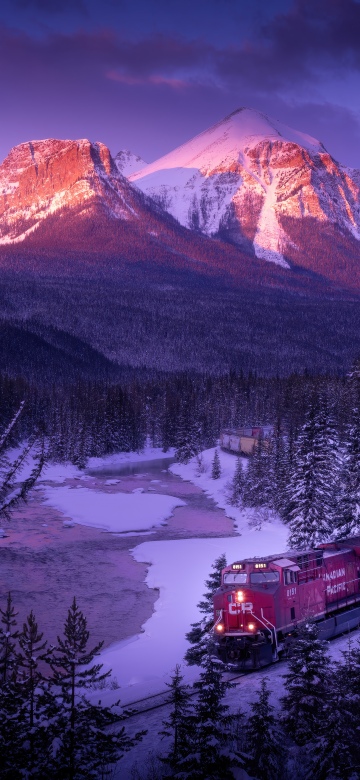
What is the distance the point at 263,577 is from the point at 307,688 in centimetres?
984

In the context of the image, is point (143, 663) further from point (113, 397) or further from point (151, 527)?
point (113, 397)

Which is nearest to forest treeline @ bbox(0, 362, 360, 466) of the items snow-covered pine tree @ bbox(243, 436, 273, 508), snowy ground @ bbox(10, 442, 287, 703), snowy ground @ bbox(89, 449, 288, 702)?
snowy ground @ bbox(10, 442, 287, 703)

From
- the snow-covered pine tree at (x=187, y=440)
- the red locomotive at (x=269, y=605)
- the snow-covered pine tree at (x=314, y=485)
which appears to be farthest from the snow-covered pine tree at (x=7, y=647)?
the snow-covered pine tree at (x=187, y=440)

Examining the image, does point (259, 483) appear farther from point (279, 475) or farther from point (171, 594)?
point (171, 594)

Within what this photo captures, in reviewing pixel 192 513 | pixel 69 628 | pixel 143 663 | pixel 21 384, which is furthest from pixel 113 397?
pixel 69 628

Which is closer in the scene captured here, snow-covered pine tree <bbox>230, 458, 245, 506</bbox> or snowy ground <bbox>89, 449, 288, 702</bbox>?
snowy ground <bbox>89, 449, 288, 702</bbox>

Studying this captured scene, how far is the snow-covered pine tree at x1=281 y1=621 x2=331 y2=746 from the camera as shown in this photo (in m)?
19.6

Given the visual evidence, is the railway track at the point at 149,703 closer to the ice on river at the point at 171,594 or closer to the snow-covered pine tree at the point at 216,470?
the ice on river at the point at 171,594

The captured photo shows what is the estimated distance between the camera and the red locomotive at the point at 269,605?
28.3 metres

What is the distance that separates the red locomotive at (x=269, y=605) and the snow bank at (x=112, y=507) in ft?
128

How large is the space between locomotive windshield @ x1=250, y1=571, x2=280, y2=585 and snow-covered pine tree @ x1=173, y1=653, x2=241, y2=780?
→ 9.16m

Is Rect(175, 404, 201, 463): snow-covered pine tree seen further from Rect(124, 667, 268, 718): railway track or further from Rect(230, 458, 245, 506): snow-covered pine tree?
Rect(124, 667, 268, 718): railway track

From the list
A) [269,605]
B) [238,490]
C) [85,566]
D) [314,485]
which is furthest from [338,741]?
[238,490]

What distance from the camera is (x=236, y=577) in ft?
98.1
